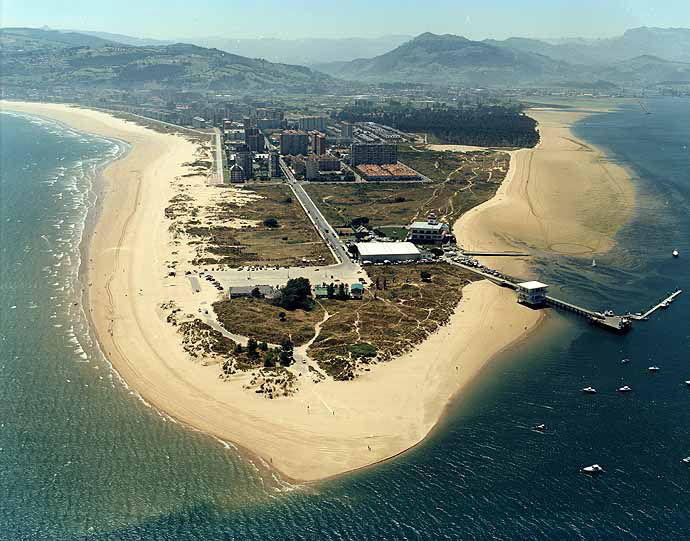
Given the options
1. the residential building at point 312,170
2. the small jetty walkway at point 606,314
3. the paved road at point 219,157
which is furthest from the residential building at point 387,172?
the small jetty walkway at point 606,314

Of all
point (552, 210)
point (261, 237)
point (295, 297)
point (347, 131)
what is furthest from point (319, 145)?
point (295, 297)

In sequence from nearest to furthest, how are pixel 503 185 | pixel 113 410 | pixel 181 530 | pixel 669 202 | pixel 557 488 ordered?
pixel 181 530 < pixel 557 488 < pixel 113 410 < pixel 669 202 < pixel 503 185

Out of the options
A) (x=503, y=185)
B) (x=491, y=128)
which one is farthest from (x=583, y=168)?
(x=491, y=128)

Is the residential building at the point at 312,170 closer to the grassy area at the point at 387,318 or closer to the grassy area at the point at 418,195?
the grassy area at the point at 418,195

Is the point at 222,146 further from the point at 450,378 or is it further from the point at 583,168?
the point at 450,378

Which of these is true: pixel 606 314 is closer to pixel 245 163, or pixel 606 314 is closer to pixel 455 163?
pixel 245 163

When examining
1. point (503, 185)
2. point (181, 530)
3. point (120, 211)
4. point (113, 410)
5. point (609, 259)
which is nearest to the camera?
point (181, 530)
